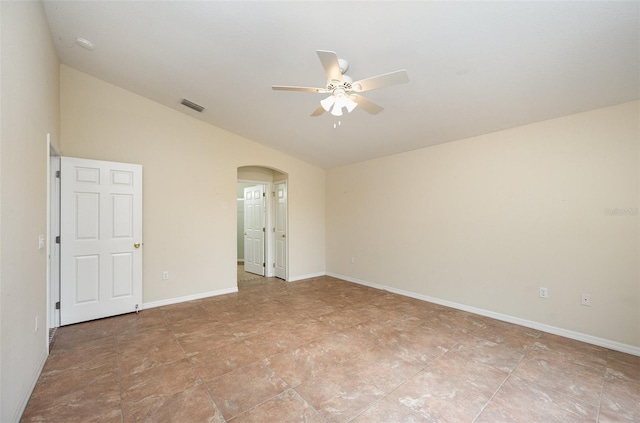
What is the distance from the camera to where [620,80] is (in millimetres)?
2350

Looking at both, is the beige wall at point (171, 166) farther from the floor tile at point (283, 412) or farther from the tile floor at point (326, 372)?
the floor tile at point (283, 412)

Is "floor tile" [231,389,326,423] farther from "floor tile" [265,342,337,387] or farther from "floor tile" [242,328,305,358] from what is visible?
"floor tile" [242,328,305,358]

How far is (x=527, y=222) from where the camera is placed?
127 inches

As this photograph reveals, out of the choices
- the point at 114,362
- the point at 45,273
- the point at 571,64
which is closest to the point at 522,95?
the point at 571,64

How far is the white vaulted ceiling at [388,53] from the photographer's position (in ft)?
6.31

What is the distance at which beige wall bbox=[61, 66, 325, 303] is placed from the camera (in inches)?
138

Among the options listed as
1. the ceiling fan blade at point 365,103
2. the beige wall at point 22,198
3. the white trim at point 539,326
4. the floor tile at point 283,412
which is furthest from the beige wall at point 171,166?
the white trim at point 539,326

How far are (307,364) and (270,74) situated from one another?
2.94 m

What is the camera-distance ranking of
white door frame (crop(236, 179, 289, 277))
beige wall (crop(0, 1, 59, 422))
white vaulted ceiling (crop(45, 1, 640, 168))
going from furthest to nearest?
white door frame (crop(236, 179, 289, 277)) < white vaulted ceiling (crop(45, 1, 640, 168)) < beige wall (crop(0, 1, 59, 422))

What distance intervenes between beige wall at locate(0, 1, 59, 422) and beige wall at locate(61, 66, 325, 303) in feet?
3.33

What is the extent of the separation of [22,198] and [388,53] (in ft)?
9.88

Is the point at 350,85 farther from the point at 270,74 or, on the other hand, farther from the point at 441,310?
the point at 441,310

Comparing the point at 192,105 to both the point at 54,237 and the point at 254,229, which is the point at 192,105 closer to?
the point at 54,237

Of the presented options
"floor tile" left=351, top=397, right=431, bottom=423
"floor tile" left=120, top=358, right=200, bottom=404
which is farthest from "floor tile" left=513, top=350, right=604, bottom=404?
"floor tile" left=120, top=358, right=200, bottom=404
